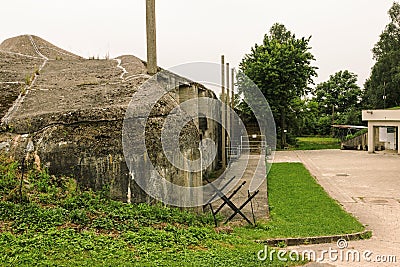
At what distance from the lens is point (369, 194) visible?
39.0ft

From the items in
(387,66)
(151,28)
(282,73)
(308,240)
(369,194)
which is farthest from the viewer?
(387,66)

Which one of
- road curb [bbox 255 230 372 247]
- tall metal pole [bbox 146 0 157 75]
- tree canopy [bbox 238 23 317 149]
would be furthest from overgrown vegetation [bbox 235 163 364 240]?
tree canopy [bbox 238 23 317 149]

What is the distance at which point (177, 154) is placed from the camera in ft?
24.4

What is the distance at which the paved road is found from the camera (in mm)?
6742

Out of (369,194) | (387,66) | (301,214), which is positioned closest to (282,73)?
(387,66)

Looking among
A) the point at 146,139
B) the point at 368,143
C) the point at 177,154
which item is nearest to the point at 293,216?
the point at 177,154

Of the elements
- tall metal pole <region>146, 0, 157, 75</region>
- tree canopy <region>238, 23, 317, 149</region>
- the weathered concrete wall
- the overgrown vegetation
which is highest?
tree canopy <region>238, 23, 317, 149</region>

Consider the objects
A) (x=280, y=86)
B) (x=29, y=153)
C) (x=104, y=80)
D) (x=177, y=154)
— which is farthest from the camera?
(x=280, y=86)

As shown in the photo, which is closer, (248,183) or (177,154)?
(177,154)

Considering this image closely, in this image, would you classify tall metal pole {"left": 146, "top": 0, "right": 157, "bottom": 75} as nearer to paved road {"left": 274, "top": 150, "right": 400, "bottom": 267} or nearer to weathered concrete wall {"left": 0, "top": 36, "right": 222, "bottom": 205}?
weathered concrete wall {"left": 0, "top": 36, "right": 222, "bottom": 205}

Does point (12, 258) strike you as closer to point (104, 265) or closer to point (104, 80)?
point (104, 265)

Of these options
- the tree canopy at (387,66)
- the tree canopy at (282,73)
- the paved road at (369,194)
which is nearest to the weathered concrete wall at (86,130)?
the paved road at (369,194)

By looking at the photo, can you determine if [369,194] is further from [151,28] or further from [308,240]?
[151,28]

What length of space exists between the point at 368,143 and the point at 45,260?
2494cm
